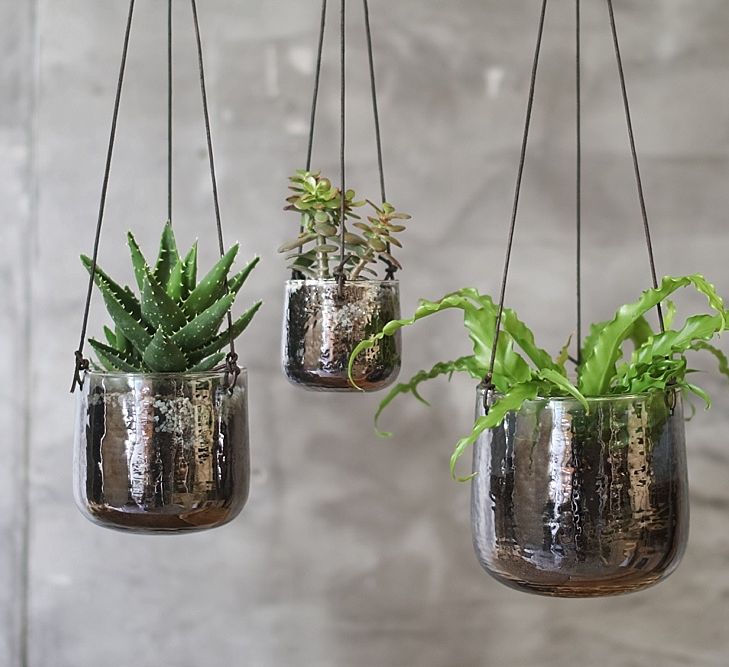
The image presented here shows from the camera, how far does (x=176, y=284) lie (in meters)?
1.02

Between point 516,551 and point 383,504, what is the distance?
0.75m

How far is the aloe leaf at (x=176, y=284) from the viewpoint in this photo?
102cm

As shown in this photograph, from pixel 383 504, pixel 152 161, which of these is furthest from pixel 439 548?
pixel 152 161

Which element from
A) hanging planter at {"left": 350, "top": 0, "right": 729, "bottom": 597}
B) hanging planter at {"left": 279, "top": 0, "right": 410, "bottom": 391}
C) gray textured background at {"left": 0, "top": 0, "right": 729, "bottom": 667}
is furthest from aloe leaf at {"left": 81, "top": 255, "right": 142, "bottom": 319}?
gray textured background at {"left": 0, "top": 0, "right": 729, "bottom": 667}

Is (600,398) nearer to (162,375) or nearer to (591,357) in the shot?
(591,357)

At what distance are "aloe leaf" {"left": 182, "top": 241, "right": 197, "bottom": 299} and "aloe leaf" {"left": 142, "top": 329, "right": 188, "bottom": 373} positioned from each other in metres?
0.09

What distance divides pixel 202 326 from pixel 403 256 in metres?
0.69

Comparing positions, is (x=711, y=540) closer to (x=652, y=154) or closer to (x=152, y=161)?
(x=652, y=154)

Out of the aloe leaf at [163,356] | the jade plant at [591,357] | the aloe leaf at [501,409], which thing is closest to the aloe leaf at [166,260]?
the aloe leaf at [163,356]

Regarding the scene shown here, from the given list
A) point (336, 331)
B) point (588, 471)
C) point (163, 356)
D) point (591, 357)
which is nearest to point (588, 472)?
point (588, 471)

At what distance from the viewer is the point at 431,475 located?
1.60 metres

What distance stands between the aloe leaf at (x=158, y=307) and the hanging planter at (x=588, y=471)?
265 mm

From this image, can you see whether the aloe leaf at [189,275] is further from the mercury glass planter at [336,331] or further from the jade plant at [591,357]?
the jade plant at [591,357]

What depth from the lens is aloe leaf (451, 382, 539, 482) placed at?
845mm
